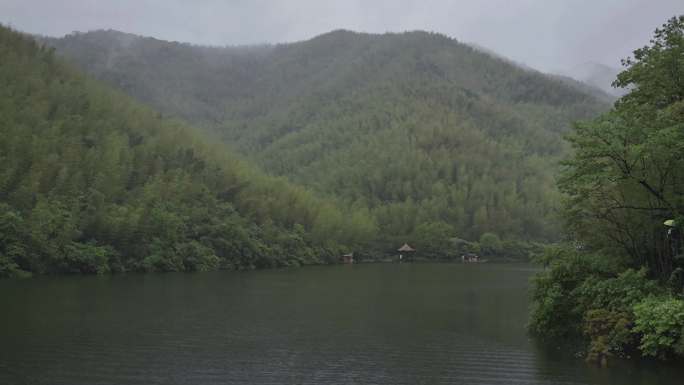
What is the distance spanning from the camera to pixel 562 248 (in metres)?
26.5

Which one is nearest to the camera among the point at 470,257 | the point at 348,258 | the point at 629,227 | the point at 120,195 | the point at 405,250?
the point at 629,227

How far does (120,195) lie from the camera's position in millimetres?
70062

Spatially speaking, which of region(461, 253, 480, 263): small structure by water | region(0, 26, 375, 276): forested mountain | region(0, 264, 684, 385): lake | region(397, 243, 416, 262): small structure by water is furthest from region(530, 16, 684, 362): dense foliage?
region(461, 253, 480, 263): small structure by water

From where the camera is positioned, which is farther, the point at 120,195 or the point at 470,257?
the point at 470,257

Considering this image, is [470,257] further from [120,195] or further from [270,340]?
[270,340]

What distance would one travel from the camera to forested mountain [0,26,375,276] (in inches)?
2219

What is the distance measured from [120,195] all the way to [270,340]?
49708 mm

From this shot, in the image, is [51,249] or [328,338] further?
[51,249]

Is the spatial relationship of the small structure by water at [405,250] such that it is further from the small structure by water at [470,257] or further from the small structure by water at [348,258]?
the small structure by water at [348,258]

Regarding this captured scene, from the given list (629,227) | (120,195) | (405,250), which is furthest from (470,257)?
(629,227)

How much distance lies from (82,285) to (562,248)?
34.3m

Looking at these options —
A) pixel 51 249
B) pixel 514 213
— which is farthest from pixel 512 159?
pixel 51 249

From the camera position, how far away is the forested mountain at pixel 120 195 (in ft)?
185

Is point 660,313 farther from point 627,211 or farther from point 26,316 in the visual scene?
point 26,316
